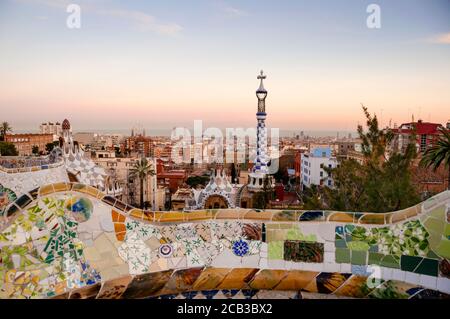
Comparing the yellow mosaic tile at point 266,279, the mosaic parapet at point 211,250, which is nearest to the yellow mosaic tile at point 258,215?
the mosaic parapet at point 211,250

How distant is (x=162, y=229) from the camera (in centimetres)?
216

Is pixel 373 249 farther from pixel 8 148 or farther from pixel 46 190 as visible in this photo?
pixel 8 148

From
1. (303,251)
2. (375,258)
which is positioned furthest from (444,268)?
(303,251)

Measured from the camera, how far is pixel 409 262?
2.08 meters

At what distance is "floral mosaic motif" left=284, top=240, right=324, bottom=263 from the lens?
2.15m

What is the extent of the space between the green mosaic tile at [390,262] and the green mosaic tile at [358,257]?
10cm

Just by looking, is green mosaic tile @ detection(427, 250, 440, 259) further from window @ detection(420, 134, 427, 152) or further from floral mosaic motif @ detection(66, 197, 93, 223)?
Answer: window @ detection(420, 134, 427, 152)

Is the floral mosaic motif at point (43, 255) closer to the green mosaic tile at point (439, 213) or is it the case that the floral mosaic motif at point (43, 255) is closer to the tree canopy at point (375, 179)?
the green mosaic tile at point (439, 213)

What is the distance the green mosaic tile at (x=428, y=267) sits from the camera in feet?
6.73

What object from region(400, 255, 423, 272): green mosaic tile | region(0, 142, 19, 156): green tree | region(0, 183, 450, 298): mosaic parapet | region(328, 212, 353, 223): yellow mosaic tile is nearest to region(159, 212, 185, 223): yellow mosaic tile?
region(0, 183, 450, 298): mosaic parapet

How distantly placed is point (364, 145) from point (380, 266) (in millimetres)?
3462

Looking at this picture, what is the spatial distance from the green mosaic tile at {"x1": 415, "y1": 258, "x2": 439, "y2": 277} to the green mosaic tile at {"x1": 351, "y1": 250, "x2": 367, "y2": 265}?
0.27m

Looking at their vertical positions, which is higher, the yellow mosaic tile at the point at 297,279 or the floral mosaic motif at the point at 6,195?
the floral mosaic motif at the point at 6,195
